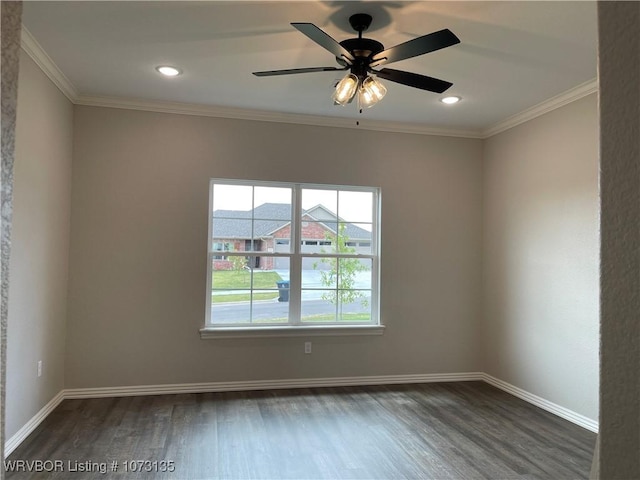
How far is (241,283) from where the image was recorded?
4.26m

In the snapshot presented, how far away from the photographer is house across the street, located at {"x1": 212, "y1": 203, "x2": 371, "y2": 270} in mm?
4254

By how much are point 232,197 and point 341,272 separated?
1359mm

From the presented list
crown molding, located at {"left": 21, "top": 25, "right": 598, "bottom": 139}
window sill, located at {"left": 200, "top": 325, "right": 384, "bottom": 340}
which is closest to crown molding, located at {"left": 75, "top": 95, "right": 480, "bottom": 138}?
crown molding, located at {"left": 21, "top": 25, "right": 598, "bottom": 139}

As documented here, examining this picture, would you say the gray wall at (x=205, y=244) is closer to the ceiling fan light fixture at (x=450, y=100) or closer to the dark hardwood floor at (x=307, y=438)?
the dark hardwood floor at (x=307, y=438)

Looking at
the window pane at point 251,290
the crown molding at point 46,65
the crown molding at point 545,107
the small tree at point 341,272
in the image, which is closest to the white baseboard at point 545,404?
the small tree at point 341,272

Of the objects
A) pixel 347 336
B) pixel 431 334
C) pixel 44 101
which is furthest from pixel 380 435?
pixel 44 101

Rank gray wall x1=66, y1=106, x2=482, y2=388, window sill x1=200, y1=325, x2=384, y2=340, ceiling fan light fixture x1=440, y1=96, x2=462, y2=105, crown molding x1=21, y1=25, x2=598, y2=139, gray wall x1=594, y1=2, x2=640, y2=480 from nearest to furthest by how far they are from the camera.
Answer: gray wall x1=594, y1=2, x2=640, y2=480, crown molding x1=21, y1=25, x2=598, y2=139, ceiling fan light fixture x1=440, y1=96, x2=462, y2=105, gray wall x1=66, y1=106, x2=482, y2=388, window sill x1=200, y1=325, x2=384, y2=340

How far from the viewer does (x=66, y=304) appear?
12.4ft

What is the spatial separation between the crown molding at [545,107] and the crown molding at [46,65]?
3905 mm

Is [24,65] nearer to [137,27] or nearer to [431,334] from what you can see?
[137,27]

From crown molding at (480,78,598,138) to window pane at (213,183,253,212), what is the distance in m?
2.63

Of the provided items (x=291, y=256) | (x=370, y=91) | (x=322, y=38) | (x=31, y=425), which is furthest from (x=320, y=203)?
(x=31, y=425)

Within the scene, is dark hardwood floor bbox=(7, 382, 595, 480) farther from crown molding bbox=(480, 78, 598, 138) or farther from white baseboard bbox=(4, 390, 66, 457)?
crown molding bbox=(480, 78, 598, 138)

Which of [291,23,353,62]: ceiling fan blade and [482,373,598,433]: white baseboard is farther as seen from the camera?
[482,373,598,433]: white baseboard
